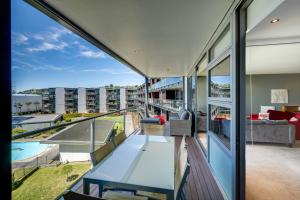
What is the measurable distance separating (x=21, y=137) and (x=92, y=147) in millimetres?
1263

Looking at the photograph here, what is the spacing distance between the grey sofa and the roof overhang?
281 cm

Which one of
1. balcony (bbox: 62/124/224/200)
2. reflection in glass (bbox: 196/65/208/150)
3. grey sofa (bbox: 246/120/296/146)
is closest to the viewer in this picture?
balcony (bbox: 62/124/224/200)

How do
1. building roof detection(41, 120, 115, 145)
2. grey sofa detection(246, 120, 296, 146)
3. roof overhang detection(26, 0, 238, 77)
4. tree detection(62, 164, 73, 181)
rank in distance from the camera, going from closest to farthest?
roof overhang detection(26, 0, 238, 77), tree detection(62, 164, 73, 181), building roof detection(41, 120, 115, 145), grey sofa detection(246, 120, 296, 146)

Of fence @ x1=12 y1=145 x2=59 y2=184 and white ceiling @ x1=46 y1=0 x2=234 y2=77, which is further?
fence @ x1=12 y1=145 x2=59 y2=184

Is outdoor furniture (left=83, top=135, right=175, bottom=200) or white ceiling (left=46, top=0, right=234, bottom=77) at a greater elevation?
white ceiling (left=46, top=0, right=234, bottom=77)

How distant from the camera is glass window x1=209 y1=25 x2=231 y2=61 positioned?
232 centimetres

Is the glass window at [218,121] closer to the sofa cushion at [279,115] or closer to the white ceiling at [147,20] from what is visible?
the white ceiling at [147,20]

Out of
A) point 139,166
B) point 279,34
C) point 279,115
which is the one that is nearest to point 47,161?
point 139,166

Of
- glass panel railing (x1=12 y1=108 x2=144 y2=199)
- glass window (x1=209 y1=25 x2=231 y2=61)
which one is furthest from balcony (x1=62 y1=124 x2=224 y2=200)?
glass window (x1=209 y1=25 x2=231 y2=61)

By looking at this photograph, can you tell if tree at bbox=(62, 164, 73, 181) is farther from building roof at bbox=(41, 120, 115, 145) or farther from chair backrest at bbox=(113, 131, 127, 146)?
chair backrest at bbox=(113, 131, 127, 146)

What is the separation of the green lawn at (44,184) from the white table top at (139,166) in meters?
1.00

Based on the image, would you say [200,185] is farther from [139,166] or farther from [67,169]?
[67,169]

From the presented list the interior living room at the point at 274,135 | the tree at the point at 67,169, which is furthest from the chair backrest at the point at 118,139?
the interior living room at the point at 274,135

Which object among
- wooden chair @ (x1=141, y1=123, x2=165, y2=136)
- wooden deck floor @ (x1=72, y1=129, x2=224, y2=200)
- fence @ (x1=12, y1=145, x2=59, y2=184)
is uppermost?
wooden chair @ (x1=141, y1=123, x2=165, y2=136)
